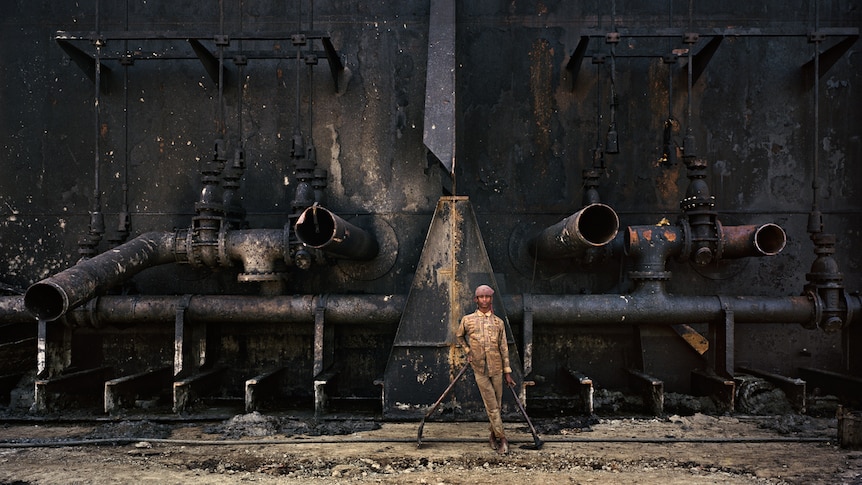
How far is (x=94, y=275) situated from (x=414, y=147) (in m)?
3.19

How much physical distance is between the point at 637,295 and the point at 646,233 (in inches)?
22.9

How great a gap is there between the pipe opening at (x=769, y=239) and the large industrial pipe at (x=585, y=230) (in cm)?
143

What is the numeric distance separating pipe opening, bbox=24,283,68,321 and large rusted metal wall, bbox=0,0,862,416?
1.27 meters

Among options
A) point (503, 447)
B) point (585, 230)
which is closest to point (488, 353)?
point (503, 447)

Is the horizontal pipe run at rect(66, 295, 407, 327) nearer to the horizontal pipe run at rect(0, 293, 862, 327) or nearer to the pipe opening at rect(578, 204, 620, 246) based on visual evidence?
the horizontal pipe run at rect(0, 293, 862, 327)

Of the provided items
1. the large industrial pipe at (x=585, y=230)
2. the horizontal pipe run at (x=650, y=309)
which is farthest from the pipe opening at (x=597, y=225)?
the horizontal pipe run at (x=650, y=309)

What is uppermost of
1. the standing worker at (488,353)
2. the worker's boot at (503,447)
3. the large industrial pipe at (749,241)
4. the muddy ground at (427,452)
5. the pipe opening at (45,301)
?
the large industrial pipe at (749,241)

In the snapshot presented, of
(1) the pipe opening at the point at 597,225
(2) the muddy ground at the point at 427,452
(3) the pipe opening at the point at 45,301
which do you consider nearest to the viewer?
(2) the muddy ground at the point at 427,452

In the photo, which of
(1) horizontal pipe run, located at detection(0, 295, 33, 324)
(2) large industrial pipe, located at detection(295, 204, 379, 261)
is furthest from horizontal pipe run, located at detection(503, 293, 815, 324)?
(1) horizontal pipe run, located at detection(0, 295, 33, 324)

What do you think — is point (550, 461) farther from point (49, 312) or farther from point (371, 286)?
point (49, 312)

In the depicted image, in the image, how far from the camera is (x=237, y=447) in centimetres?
414

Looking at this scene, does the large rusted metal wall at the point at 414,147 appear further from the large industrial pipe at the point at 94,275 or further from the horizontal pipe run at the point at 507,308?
the large industrial pipe at the point at 94,275

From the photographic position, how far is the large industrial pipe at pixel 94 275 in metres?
4.46

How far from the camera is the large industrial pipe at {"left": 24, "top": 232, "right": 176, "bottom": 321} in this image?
446cm
